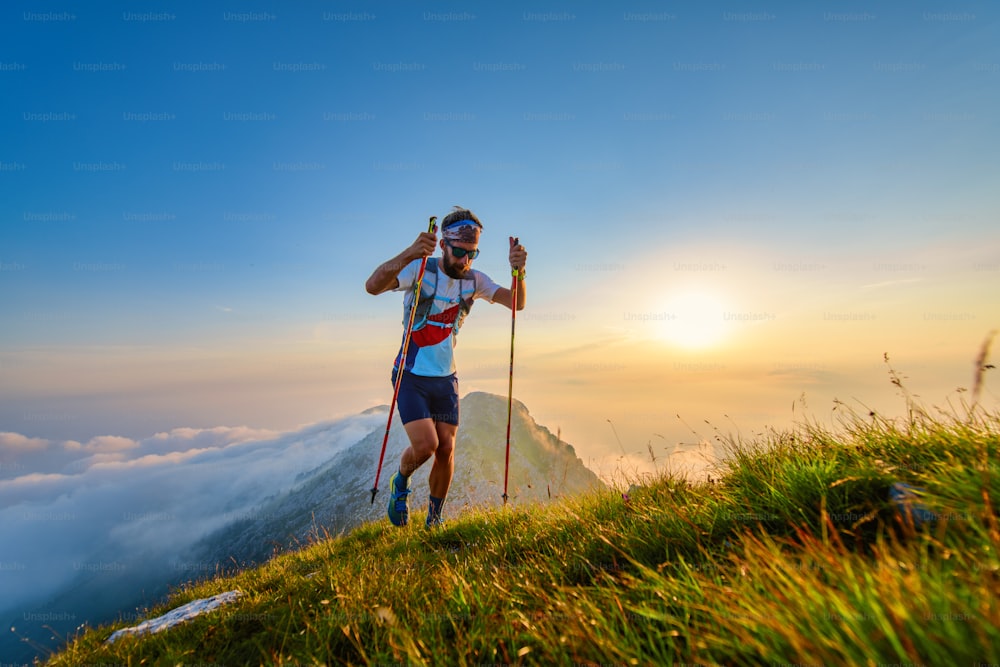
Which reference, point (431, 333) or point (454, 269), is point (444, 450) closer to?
point (431, 333)

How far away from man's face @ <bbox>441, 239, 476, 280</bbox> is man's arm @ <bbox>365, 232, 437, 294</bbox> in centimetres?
63

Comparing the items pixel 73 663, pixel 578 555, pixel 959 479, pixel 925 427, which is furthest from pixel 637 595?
pixel 73 663

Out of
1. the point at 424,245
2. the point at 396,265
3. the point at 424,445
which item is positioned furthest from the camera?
the point at 396,265

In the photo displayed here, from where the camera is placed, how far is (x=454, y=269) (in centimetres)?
666

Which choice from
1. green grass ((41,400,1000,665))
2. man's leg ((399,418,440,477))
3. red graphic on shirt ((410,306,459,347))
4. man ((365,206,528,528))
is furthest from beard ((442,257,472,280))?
green grass ((41,400,1000,665))

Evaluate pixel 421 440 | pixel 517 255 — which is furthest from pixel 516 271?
pixel 421 440

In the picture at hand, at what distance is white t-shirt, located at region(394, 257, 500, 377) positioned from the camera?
20.8 feet

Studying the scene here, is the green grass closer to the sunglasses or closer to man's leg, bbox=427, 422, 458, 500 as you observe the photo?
man's leg, bbox=427, 422, 458, 500

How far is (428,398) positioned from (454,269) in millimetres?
2135

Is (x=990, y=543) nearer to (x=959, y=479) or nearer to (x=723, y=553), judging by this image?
(x=959, y=479)

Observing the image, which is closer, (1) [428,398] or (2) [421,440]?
(2) [421,440]

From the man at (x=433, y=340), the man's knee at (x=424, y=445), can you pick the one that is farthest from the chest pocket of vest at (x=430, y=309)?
the man's knee at (x=424, y=445)

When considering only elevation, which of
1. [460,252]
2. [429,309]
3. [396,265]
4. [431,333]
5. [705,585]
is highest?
[460,252]

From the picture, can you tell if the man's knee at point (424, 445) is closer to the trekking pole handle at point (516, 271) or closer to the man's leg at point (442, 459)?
the man's leg at point (442, 459)
